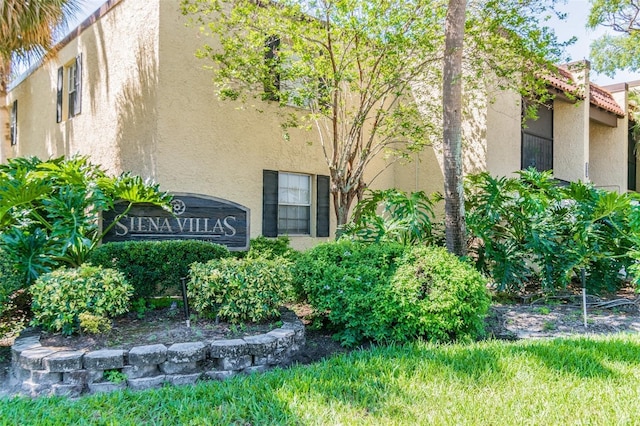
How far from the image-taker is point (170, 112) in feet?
29.6

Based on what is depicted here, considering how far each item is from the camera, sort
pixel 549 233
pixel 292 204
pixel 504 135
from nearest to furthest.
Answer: pixel 549 233 → pixel 292 204 → pixel 504 135

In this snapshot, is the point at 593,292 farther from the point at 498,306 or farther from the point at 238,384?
the point at 238,384

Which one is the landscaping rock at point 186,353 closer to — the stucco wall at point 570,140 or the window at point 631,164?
the stucco wall at point 570,140

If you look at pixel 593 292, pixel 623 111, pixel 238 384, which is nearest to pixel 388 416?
pixel 238 384

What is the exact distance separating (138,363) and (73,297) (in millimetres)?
1085

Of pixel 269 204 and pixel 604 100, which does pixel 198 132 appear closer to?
pixel 269 204

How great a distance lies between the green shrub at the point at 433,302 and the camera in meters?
5.22

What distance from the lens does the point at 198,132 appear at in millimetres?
9297

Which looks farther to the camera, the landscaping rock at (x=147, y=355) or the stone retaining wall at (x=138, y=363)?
the landscaping rock at (x=147, y=355)

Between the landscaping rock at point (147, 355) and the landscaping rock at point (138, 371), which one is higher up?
the landscaping rock at point (147, 355)

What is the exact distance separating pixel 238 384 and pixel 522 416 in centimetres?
233

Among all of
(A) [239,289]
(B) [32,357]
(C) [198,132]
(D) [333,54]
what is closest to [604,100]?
(D) [333,54]

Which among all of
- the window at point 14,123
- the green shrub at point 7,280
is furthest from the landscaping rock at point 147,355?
the window at point 14,123

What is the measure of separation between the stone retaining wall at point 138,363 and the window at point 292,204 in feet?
18.3
